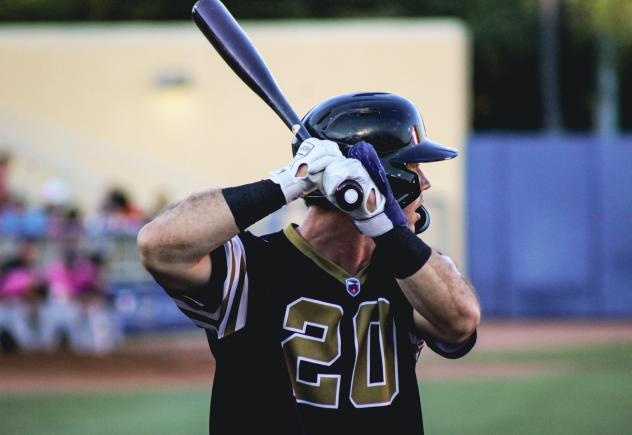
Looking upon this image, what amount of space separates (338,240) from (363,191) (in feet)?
1.45

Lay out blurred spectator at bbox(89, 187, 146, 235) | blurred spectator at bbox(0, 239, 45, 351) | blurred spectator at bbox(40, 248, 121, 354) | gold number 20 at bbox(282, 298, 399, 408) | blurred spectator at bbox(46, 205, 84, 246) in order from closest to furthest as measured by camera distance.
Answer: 1. gold number 20 at bbox(282, 298, 399, 408)
2. blurred spectator at bbox(0, 239, 45, 351)
3. blurred spectator at bbox(40, 248, 121, 354)
4. blurred spectator at bbox(46, 205, 84, 246)
5. blurred spectator at bbox(89, 187, 146, 235)

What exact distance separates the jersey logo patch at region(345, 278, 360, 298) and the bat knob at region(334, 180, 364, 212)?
382 millimetres

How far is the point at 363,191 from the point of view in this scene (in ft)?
10.3

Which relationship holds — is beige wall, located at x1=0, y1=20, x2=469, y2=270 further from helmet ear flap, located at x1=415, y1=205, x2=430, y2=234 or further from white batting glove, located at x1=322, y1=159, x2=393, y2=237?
white batting glove, located at x1=322, y1=159, x2=393, y2=237

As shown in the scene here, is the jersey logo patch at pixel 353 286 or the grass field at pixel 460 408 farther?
the grass field at pixel 460 408

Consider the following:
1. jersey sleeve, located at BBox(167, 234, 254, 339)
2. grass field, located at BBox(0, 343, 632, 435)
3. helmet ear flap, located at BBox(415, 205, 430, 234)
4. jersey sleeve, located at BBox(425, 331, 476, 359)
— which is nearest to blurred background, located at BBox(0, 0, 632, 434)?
grass field, located at BBox(0, 343, 632, 435)

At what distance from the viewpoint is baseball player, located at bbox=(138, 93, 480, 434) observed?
3.17m

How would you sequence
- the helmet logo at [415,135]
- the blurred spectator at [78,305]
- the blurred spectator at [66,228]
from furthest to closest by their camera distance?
the blurred spectator at [66,228] < the blurred spectator at [78,305] < the helmet logo at [415,135]

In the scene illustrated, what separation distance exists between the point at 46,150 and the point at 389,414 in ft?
53.3

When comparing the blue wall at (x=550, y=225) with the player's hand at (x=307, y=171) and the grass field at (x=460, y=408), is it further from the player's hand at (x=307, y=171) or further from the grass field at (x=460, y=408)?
the player's hand at (x=307, y=171)

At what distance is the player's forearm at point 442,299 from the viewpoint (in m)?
3.25

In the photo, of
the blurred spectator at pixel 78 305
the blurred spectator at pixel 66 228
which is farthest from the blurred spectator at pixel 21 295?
the blurred spectator at pixel 66 228

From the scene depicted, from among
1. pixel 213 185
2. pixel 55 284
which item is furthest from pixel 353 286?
pixel 213 185

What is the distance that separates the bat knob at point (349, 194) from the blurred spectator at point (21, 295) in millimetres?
10313
